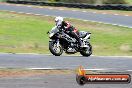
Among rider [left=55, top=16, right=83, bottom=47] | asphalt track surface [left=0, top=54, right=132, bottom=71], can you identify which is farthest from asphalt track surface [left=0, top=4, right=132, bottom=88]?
rider [left=55, top=16, right=83, bottom=47]

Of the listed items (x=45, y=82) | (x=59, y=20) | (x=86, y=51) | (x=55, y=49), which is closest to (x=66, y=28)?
(x=59, y=20)

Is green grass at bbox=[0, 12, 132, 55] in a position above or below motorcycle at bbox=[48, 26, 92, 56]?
below

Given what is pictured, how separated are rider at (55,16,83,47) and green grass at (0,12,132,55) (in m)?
2.60

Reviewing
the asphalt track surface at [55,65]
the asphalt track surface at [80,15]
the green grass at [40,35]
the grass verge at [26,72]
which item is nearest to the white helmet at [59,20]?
the asphalt track surface at [55,65]

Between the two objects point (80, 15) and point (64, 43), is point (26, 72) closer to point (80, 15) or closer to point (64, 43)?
point (64, 43)

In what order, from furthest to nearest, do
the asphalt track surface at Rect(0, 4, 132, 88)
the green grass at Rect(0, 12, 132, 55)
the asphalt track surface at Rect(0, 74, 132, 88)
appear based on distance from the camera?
the green grass at Rect(0, 12, 132, 55) → the asphalt track surface at Rect(0, 4, 132, 88) → the asphalt track surface at Rect(0, 74, 132, 88)

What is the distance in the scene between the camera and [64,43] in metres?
18.9

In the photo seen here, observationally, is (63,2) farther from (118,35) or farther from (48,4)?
(118,35)

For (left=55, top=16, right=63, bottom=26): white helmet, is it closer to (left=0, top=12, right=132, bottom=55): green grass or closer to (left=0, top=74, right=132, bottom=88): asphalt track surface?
(left=0, top=12, right=132, bottom=55): green grass

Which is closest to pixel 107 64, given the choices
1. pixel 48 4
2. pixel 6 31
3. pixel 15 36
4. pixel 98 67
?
pixel 98 67

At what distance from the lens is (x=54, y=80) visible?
1173 cm

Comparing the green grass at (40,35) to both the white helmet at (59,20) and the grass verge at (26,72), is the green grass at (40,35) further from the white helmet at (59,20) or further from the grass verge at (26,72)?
the grass verge at (26,72)

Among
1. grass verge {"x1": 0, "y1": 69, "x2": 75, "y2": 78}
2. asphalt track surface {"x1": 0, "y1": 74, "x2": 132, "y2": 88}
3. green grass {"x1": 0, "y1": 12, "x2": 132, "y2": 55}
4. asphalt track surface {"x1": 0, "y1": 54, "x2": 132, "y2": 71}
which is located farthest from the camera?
green grass {"x1": 0, "y1": 12, "x2": 132, "y2": 55}

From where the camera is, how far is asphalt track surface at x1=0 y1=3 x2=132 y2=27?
33.0 meters
